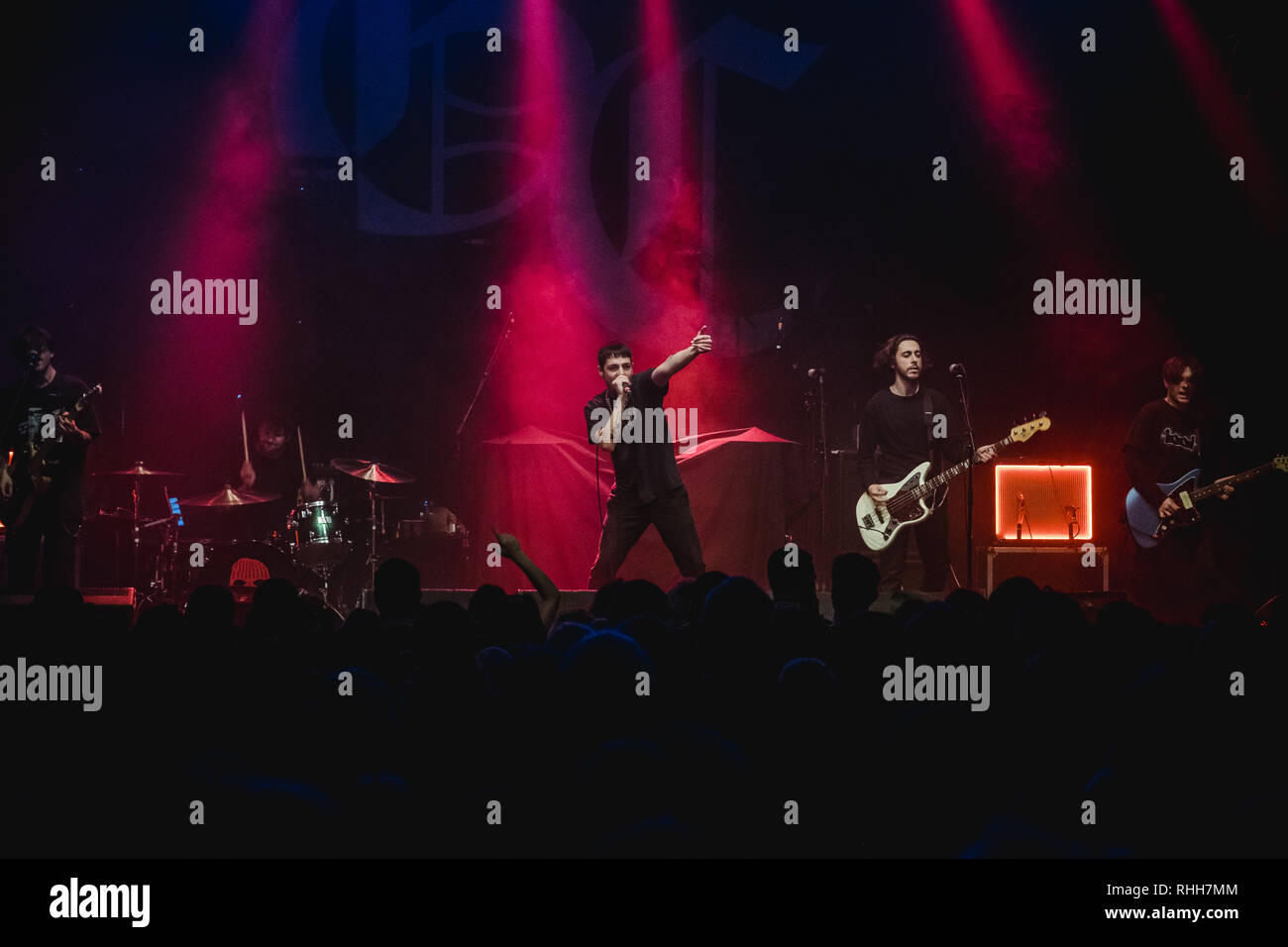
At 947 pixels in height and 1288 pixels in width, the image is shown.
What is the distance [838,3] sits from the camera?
35.3 feet

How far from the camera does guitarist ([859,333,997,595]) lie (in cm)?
877

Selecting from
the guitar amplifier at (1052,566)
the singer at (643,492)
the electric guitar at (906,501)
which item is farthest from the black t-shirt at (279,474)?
the guitar amplifier at (1052,566)

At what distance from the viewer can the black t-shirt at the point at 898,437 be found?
8.85 meters

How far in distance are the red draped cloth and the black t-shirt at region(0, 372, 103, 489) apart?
3.11m

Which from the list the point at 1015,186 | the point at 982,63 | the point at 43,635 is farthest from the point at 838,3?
the point at 43,635

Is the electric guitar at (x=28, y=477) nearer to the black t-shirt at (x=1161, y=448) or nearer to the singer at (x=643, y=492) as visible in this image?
the singer at (x=643, y=492)

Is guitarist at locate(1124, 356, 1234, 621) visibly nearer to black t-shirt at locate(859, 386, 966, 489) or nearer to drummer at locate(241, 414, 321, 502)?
black t-shirt at locate(859, 386, 966, 489)

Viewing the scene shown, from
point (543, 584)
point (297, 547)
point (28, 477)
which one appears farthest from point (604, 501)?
point (543, 584)

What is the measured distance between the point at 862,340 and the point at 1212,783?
9277 millimetres

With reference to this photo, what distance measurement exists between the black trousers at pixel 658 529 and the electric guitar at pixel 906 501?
7.19ft

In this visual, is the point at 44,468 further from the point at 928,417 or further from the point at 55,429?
the point at 928,417

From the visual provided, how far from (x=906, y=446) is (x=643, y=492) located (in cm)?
254
